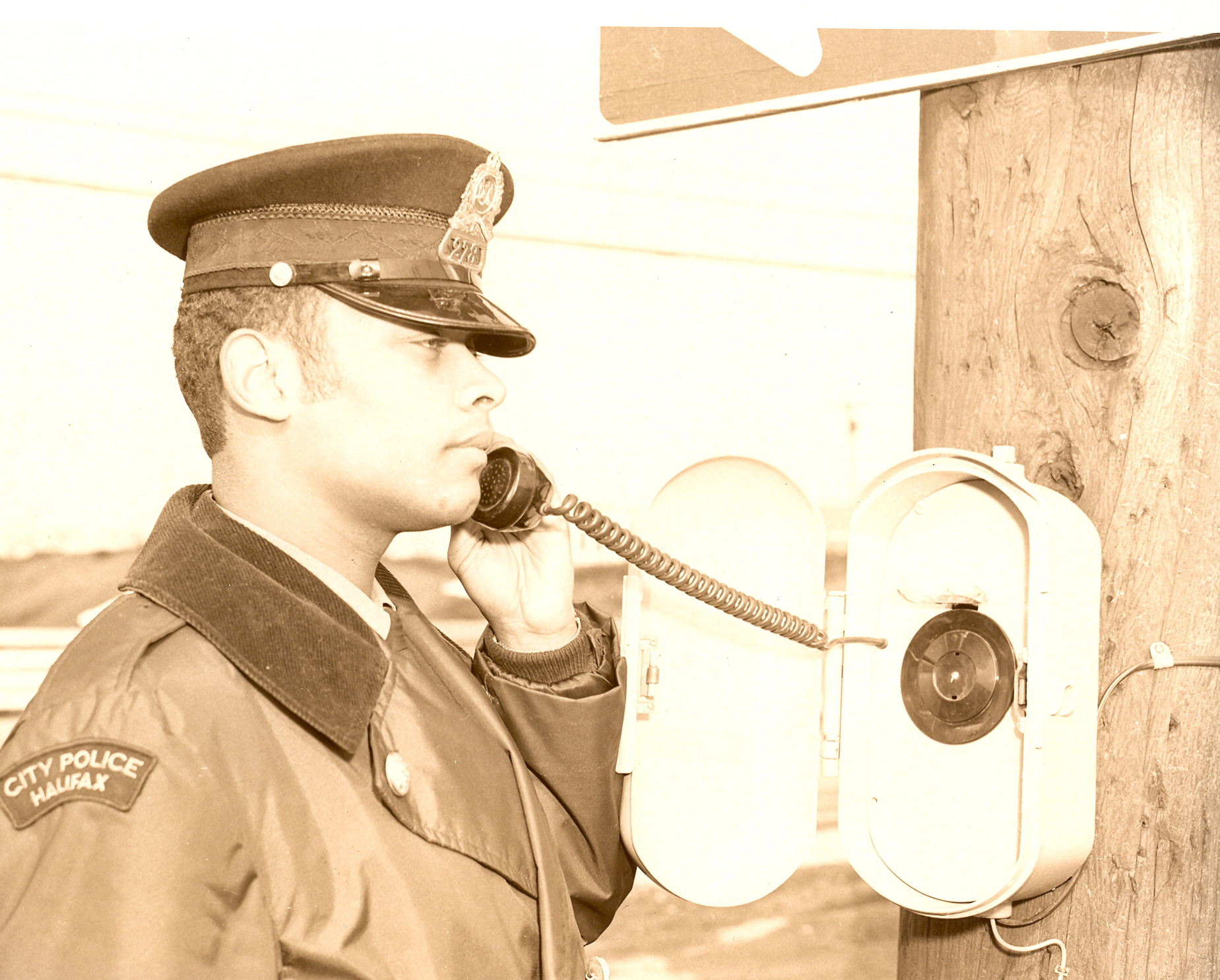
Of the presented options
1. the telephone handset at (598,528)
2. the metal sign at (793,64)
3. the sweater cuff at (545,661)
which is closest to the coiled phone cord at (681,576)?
the telephone handset at (598,528)

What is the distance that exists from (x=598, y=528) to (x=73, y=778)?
100 centimetres

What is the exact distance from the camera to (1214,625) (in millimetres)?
2043

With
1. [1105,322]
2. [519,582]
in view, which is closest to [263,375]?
[519,582]

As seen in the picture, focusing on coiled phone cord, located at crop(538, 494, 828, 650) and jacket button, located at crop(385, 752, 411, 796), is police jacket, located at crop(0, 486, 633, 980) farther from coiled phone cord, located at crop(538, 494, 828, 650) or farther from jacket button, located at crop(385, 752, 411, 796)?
coiled phone cord, located at crop(538, 494, 828, 650)

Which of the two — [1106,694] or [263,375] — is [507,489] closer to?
[263,375]

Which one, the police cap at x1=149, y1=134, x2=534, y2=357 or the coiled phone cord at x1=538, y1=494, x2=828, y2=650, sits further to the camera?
the coiled phone cord at x1=538, y1=494, x2=828, y2=650

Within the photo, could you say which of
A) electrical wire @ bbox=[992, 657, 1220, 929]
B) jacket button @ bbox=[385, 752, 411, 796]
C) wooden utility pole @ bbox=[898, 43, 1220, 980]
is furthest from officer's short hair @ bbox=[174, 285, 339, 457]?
electrical wire @ bbox=[992, 657, 1220, 929]

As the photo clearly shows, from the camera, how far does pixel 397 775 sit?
1.76 metres

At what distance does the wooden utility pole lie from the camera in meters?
2.03

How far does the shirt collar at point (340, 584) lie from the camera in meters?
1.88

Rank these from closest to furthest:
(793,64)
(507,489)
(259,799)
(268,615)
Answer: (259,799), (268,615), (507,489), (793,64)

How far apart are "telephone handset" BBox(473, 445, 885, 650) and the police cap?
285 mm

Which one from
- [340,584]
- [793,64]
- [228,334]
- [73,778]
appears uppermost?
[793,64]

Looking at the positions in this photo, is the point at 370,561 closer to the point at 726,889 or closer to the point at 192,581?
the point at 192,581
